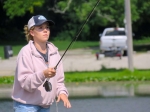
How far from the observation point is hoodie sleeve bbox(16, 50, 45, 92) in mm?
5246

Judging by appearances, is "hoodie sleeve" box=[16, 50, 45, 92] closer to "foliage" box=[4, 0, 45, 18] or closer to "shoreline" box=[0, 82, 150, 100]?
"shoreline" box=[0, 82, 150, 100]

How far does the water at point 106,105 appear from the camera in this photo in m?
11.4

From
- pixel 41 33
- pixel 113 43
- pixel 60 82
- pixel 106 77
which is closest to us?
pixel 41 33

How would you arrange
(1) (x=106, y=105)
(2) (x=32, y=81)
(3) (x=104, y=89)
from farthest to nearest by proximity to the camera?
(3) (x=104, y=89)
(1) (x=106, y=105)
(2) (x=32, y=81)

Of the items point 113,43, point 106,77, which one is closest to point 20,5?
point 113,43

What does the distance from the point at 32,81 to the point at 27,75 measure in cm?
10

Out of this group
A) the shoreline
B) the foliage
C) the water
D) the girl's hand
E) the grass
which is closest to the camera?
the girl's hand

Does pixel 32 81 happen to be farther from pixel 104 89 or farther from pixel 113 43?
pixel 113 43

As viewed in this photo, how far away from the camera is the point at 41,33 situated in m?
5.49

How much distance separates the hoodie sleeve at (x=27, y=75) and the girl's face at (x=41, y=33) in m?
0.22

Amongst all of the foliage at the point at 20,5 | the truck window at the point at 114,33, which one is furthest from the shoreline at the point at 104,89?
the truck window at the point at 114,33

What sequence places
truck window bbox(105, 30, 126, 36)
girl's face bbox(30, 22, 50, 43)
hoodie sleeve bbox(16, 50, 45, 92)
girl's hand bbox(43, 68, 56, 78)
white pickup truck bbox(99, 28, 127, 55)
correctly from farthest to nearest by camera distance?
truck window bbox(105, 30, 126, 36), white pickup truck bbox(99, 28, 127, 55), girl's face bbox(30, 22, 50, 43), hoodie sleeve bbox(16, 50, 45, 92), girl's hand bbox(43, 68, 56, 78)

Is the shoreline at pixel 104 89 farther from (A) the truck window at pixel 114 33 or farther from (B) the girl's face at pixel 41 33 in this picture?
(A) the truck window at pixel 114 33

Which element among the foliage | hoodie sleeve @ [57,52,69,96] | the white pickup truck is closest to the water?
hoodie sleeve @ [57,52,69,96]
